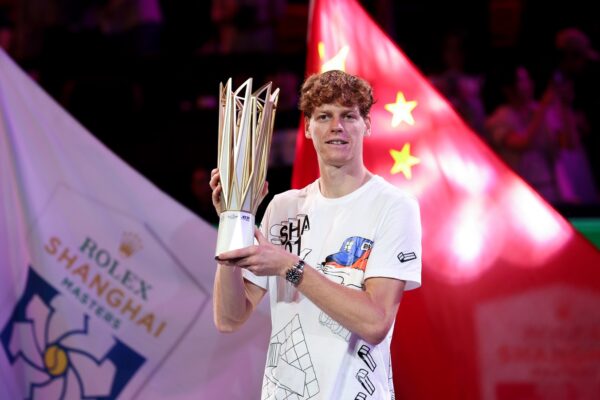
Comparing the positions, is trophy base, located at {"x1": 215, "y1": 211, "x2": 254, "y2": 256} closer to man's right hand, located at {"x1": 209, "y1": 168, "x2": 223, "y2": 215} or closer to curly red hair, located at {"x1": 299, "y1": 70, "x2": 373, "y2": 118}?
man's right hand, located at {"x1": 209, "y1": 168, "x2": 223, "y2": 215}

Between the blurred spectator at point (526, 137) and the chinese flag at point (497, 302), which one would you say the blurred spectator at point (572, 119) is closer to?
the blurred spectator at point (526, 137)

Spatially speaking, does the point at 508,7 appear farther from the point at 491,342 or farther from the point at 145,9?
the point at 491,342

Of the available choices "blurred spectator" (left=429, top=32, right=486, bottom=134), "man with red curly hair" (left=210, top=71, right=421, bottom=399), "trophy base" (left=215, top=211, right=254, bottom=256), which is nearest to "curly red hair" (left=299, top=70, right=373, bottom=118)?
Answer: "man with red curly hair" (left=210, top=71, right=421, bottom=399)

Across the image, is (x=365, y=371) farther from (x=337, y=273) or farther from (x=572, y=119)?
(x=572, y=119)

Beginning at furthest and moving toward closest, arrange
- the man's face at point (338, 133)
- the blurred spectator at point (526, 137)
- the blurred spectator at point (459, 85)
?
the blurred spectator at point (459, 85) < the blurred spectator at point (526, 137) < the man's face at point (338, 133)

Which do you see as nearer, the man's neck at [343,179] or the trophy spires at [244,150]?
the trophy spires at [244,150]

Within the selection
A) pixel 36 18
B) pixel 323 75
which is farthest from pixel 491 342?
pixel 36 18

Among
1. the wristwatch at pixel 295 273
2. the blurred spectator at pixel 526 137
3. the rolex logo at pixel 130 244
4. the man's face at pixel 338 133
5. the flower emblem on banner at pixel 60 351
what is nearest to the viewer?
the wristwatch at pixel 295 273

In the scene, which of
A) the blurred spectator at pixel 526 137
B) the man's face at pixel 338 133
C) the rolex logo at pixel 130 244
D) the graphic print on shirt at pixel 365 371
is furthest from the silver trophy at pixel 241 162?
the blurred spectator at pixel 526 137

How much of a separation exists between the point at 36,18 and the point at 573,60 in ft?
13.3

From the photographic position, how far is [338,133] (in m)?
2.48

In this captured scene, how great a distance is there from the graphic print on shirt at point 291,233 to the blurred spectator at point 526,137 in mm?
2710

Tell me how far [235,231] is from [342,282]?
43 centimetres

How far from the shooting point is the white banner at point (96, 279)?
338cm
